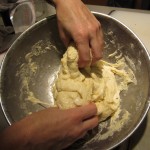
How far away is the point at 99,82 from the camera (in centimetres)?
87

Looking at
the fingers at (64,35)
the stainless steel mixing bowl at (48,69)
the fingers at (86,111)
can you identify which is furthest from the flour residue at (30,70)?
the fingers at (86,111)

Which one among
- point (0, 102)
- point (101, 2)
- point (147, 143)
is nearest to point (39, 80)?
point (0, 102)

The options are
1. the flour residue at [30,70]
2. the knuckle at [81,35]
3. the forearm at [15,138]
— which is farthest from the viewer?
the flour residue at [30,70]

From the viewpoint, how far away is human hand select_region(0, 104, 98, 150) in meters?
0.58

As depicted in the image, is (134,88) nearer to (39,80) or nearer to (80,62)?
(80,62)

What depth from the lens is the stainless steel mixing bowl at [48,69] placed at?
77 centimetres

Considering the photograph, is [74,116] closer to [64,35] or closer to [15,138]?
[15,138]

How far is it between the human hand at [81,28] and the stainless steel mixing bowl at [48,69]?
10cm

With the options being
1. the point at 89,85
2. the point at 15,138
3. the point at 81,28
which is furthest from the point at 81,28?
the point at 15,138

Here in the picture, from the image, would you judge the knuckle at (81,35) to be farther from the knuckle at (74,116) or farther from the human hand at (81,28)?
the knuckle at (74,116)

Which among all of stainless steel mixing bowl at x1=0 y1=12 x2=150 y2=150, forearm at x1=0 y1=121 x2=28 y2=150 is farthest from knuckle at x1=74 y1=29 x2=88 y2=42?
forearm at x1=0 y1=121 x2=28 y2=150

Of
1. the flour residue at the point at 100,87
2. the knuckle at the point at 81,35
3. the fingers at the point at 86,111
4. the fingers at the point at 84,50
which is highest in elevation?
the knuckle at the point at 81,35

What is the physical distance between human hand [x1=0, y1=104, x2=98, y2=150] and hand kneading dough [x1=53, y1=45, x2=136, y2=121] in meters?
0.16

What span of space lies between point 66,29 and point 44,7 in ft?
1.29
